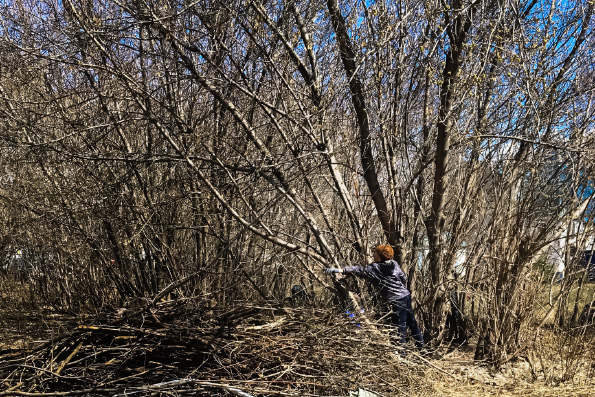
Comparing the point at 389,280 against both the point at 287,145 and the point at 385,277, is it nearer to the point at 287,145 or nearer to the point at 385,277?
the point at 385,277

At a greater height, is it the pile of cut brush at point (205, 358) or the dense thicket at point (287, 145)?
the dense thicket at point (287, 145)

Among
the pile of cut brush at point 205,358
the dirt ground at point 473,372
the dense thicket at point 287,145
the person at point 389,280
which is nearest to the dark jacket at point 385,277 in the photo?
the person at point 389,280

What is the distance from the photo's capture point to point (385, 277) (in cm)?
680

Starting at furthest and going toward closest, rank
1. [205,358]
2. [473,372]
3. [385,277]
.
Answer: [385,277] → [473,372] → [205,358]

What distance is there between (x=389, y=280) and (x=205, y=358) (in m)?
2.51

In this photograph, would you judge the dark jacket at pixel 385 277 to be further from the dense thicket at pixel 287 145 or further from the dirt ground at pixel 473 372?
the dirt ground at pixel 473 372

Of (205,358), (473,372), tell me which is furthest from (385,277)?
(205,358)

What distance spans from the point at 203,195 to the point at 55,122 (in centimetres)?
204

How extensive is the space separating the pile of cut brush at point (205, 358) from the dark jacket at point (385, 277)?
3.26 feet

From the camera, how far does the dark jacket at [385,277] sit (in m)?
6.72

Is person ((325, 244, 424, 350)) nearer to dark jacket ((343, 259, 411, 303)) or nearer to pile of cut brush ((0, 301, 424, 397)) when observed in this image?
dark jacket ((343, 259, 411, 303))

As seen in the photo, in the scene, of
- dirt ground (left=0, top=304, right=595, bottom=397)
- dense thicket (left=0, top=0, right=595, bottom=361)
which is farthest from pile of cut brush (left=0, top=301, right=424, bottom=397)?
dense thicket (left=0, top=0, right=595, bottom=361)

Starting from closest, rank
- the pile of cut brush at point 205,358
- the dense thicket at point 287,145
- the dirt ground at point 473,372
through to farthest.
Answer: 1. the pile of cut brush at point 205,358
2. the dirt ground at point 473,372
3. the dense thicket at point 287,145

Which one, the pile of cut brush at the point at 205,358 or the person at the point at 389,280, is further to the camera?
the person at the point at 389,280
